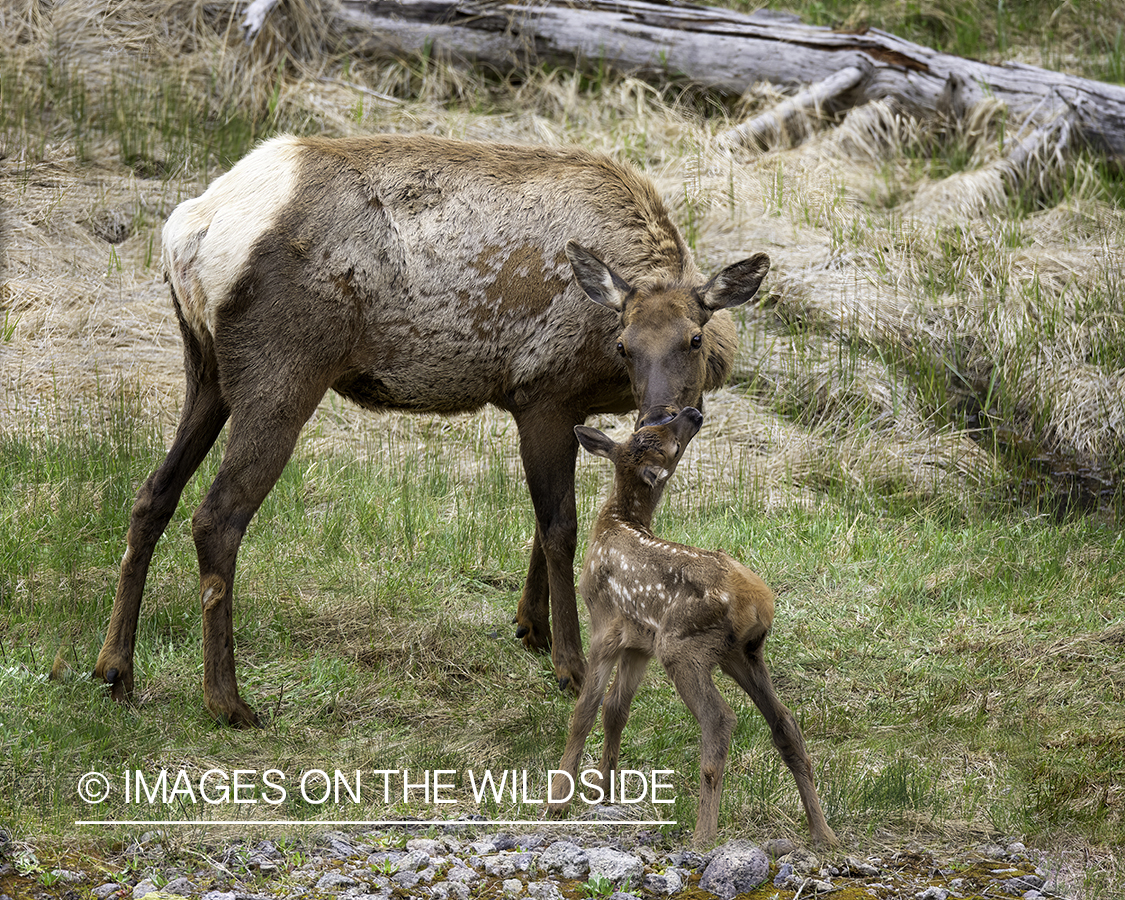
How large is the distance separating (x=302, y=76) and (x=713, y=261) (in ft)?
15.4

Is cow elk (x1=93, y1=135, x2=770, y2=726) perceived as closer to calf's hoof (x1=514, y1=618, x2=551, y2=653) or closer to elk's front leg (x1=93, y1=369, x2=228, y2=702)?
elk's front leg (x1=93, y1=369, x2=228, y2=702)

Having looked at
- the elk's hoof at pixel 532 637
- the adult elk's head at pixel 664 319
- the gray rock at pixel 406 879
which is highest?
the adult elk's head at pixel 664 319

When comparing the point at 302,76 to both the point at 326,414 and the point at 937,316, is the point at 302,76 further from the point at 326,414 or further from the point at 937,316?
the point at 937,316

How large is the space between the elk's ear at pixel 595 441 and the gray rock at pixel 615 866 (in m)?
1.47

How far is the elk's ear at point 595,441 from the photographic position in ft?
15.2

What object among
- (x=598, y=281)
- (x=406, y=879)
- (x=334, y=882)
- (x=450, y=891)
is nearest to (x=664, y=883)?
(x=450, y=891)

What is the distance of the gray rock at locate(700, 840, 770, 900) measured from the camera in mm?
3750

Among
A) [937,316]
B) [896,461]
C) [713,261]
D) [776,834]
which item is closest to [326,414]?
[713,261]

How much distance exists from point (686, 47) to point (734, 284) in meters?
7.16

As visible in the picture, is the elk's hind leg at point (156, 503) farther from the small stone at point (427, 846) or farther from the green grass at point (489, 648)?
the small stone at point (427, 846)

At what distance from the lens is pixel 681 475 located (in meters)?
8.59

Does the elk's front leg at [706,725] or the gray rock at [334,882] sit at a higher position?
the elk's front leg at [706,725]

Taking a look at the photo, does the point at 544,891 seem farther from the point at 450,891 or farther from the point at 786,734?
the point at 786,734

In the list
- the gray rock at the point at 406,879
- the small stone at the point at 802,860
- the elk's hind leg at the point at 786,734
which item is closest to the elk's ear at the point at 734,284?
the elk's hind leg at the point at 786,734
